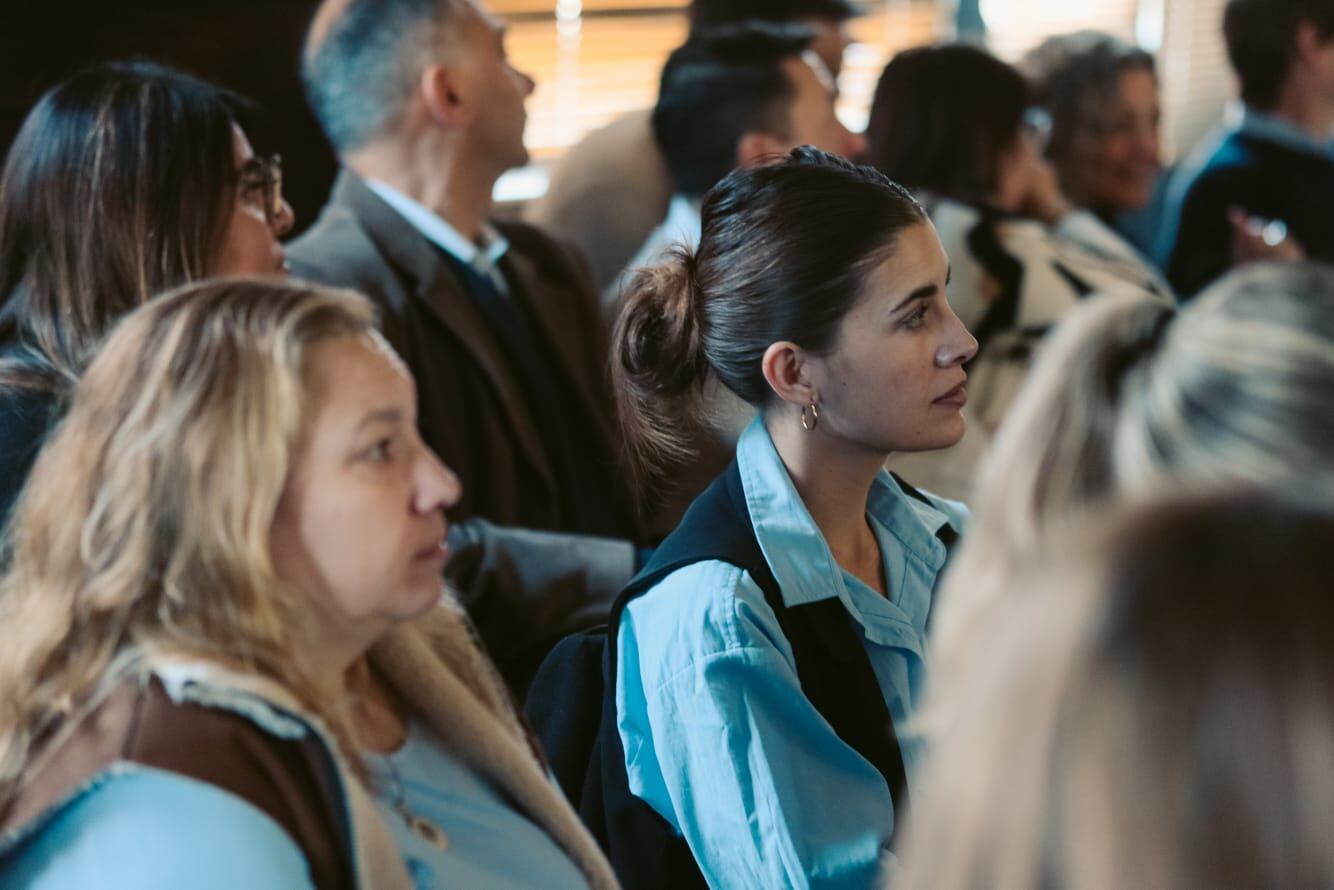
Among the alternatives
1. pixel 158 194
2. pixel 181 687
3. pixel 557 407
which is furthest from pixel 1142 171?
pixel 181 687

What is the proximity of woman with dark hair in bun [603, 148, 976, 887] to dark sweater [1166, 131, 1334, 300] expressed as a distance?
1.76m

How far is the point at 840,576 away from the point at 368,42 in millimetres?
1506

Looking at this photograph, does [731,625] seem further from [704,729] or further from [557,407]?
[557,407]

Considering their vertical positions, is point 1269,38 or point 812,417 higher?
point 812,417

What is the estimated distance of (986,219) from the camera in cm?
283

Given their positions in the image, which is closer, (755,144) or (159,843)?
(159,843)

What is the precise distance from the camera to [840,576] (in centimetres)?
164

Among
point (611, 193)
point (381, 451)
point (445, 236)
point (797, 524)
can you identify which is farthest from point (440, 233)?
point (381, 451)

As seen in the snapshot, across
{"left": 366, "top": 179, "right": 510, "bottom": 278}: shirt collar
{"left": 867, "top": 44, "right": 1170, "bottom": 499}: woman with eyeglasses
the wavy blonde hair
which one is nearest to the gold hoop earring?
the wavy blonde hair

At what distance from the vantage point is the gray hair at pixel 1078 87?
12.4 ft

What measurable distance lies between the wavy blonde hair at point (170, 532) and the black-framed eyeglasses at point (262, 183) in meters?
0.85

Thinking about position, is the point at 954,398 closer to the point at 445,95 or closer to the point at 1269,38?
the point at 445,95

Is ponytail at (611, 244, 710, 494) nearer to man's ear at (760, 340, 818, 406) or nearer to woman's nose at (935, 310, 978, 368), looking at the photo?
man's ear at (760, 340, 818, 406)

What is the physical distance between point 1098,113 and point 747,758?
8.85 ft
